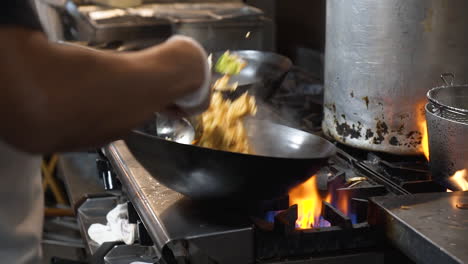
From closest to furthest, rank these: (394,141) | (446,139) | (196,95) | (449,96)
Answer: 1. (196,95)
2. (446,139)
3. (449,96)
4. (394,141)

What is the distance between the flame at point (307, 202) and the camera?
1361mm

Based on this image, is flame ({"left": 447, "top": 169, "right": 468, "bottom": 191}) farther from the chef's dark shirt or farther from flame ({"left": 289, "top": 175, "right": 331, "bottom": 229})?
the chef's dark shirt

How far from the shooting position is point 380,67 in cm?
159

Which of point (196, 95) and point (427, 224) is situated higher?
point (196, 95)

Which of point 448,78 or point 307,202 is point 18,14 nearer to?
point 307,202

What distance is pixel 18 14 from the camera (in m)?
0.79

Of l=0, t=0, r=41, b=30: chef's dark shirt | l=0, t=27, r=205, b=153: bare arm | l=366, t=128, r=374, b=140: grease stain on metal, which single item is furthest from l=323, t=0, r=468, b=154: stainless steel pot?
l=0, t=0, r=41, b=30: chef's dark shirt

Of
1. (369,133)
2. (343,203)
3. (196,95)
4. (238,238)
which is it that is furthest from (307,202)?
(196,95)

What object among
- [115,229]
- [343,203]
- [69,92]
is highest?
[69,92]

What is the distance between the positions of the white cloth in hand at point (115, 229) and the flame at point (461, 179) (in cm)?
80

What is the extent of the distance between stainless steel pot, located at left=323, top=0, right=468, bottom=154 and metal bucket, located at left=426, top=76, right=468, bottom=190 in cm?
14

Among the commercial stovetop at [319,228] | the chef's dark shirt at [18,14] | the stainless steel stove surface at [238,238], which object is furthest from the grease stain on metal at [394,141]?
the chef's dark shirt at [18,14]

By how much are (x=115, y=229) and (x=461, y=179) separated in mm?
901

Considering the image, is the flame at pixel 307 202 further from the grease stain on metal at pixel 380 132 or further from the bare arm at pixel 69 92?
the bare arm at pixel 69 92
